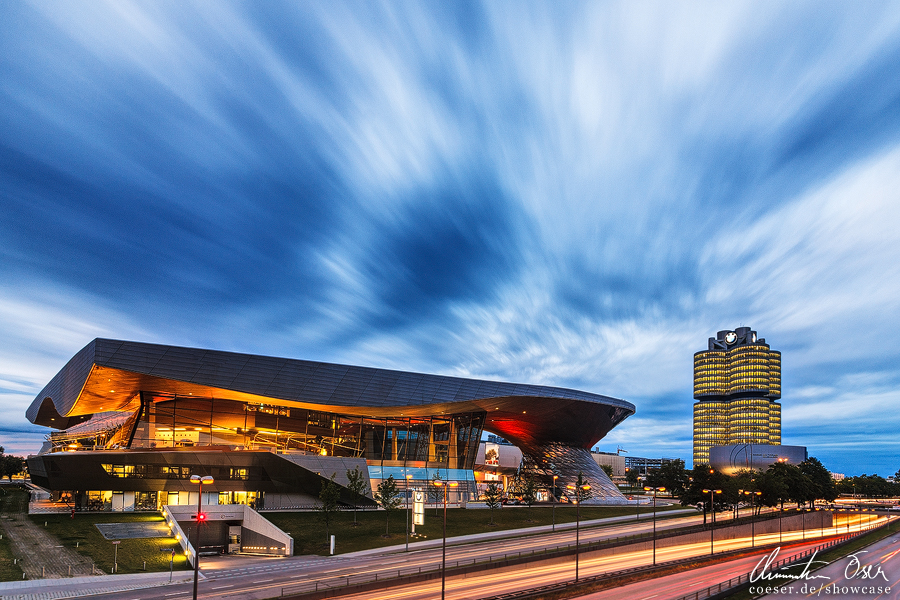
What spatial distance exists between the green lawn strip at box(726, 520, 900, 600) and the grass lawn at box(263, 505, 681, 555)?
2884 cm

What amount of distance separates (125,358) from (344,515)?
28671 millimetres

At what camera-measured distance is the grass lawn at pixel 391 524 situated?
52.6m

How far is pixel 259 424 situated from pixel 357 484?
21560 millimetres

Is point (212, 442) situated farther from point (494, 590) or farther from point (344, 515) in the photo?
point (494, 590)

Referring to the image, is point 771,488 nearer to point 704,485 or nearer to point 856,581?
point 704,485

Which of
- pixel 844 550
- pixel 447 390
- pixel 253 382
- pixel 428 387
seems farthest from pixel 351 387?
pixel 844 550

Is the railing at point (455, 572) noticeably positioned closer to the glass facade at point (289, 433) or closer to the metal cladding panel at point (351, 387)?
the metal cladding panel at point (351, 387)

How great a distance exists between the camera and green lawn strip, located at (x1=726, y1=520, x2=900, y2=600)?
3222cm

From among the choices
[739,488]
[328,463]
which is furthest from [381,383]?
[739,488]

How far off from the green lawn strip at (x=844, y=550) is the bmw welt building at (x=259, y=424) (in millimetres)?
38143

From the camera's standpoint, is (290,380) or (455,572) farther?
(290,380)

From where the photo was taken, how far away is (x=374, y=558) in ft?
149

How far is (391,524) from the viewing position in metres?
62.0

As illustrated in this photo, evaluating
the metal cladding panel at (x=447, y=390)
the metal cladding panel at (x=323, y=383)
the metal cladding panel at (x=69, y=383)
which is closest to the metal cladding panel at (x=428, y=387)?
the metal cladding panel at (x=447, y=390)
